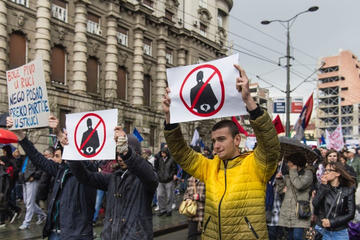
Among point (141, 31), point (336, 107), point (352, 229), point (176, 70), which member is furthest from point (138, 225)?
point (336, 107)

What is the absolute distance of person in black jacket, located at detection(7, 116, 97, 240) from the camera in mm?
Answer: 4289

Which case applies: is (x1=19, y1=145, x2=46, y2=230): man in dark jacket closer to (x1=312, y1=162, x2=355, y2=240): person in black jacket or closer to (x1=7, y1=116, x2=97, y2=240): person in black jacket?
(x1=7, y1=116, x2=97, y2=240): person in black jacket

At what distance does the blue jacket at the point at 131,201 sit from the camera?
3637 mm

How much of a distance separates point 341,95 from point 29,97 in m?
94.2

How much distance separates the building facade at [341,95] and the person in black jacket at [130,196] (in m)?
90.7

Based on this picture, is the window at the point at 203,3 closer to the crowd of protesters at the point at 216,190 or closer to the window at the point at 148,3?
the window at the point at 148,3

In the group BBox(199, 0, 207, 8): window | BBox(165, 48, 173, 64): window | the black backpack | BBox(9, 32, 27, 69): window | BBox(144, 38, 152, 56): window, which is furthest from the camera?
BBox(199, 0, 207, 8): window

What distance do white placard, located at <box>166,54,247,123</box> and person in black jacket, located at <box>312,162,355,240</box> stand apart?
2.97 meters

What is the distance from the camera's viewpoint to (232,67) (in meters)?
3.18

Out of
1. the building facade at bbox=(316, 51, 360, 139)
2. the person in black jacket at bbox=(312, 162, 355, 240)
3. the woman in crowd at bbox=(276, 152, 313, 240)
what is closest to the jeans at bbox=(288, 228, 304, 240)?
the woman in crowd at bbox=(276, 152, 313, 240)

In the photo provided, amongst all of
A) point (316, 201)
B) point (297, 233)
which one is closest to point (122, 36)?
point (297, 233)

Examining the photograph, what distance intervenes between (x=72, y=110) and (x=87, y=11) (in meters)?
6.21

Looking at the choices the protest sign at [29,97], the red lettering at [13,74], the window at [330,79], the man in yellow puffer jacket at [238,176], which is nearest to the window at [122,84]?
the red lettering at [13,74]

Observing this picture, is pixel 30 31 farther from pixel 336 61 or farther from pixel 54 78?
pixel 336 61
